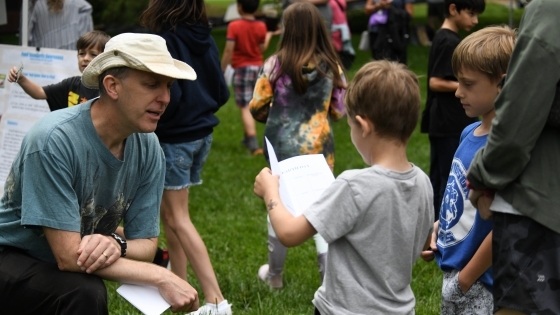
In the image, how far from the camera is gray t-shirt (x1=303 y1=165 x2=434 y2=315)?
290cm

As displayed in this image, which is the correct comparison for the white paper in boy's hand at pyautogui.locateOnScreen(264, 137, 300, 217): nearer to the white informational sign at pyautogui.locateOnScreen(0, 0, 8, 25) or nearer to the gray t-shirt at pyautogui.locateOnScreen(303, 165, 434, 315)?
the gray t-shirt at pyautogui.locateOnScreen(303, 165, 434, 315)

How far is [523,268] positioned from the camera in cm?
299

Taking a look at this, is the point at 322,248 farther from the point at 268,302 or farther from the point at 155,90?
the point at 155,90

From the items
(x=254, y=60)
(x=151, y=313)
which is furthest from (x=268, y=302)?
(x=254, y=60)

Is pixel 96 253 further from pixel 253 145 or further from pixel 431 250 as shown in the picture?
pixel 253 145

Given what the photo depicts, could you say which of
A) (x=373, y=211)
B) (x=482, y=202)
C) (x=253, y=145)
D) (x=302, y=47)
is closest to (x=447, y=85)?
(x=302, y=47)

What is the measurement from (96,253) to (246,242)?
3234 millimetres

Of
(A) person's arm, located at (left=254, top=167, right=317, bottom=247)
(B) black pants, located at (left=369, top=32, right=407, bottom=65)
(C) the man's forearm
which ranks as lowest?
(B) black pants, located at (left=369, top=32, right=407, bottom=65)

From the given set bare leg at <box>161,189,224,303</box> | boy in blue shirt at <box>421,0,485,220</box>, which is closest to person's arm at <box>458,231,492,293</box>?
bare leg at <box>161,189,224,303</box>

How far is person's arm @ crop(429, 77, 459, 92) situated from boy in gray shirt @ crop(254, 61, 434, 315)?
2.79 metres

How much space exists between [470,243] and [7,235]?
184 cm

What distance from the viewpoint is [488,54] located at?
342cm

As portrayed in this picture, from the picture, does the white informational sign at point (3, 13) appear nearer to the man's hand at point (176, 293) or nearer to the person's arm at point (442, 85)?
the person's arm at point (442, 85)

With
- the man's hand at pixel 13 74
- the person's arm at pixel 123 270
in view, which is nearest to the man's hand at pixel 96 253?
the person's arm at pixel 123 270
